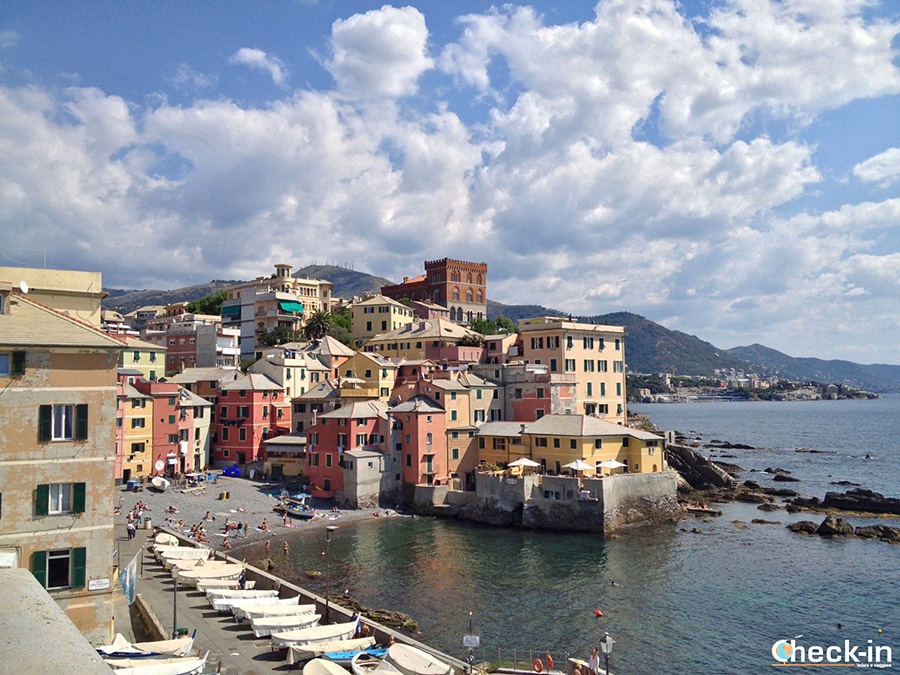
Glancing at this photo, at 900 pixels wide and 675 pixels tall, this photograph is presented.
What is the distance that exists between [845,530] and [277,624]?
52018mm

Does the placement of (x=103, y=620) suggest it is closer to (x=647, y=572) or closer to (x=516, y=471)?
(x=647, y=572)

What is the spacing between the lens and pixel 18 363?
79.5ft

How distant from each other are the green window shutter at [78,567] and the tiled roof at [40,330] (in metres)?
7.57

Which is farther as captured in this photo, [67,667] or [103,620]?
[103,620]

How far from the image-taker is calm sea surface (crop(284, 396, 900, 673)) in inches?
1435

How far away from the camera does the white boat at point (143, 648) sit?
2472 centimetres

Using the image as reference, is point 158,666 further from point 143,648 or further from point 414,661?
point 414,661

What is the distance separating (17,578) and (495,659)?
26.9 m

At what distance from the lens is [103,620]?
25156mm

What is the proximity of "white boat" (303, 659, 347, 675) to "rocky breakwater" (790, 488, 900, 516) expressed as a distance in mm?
62924

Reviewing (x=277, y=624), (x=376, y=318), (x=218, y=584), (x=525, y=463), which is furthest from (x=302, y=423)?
(x=277, y=624)

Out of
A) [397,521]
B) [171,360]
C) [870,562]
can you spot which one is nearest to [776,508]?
[870,562]

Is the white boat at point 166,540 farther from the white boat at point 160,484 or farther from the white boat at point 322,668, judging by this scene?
the white boat at point 322,668

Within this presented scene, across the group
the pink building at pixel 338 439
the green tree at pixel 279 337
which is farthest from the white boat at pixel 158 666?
the green tree at pixel 279 337
